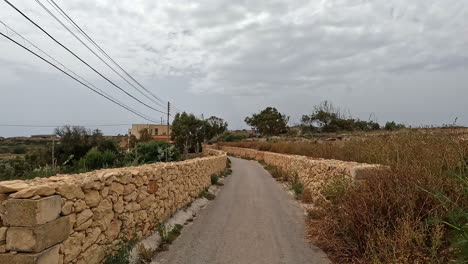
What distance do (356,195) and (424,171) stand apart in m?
1.16

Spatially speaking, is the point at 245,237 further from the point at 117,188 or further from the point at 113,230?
the point at 117,188

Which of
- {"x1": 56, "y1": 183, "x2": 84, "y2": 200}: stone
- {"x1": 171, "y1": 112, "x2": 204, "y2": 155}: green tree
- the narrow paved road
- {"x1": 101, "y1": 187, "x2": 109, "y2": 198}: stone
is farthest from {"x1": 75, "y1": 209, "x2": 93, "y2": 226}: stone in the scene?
{"x1": 171, "y1": 112, "x2": 204, "y2": 155}: green tree

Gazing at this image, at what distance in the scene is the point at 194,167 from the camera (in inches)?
476

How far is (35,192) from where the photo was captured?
3645 mm

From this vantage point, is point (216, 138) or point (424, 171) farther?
point (216, 138)

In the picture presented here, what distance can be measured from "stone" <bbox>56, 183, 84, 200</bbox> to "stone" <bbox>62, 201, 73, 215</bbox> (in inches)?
2.9

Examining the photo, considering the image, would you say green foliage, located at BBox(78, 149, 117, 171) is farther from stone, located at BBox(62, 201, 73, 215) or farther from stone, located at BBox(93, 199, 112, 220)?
→ stone, located at BBox(62, 201, 73, 215)

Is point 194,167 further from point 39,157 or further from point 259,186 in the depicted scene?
point 39,157

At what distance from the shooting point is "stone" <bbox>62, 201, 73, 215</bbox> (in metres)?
4.06

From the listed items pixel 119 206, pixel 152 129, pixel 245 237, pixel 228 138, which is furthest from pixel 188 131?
pixel 119 206

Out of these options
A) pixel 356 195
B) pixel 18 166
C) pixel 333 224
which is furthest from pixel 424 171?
pixel 18 166

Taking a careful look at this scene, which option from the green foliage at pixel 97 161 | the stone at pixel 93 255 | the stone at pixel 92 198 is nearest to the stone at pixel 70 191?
the stone at pixel 92 198

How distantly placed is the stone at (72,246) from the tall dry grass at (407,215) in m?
3.93

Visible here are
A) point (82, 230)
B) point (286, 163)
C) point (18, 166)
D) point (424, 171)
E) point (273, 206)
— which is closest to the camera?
point (82, 230)
